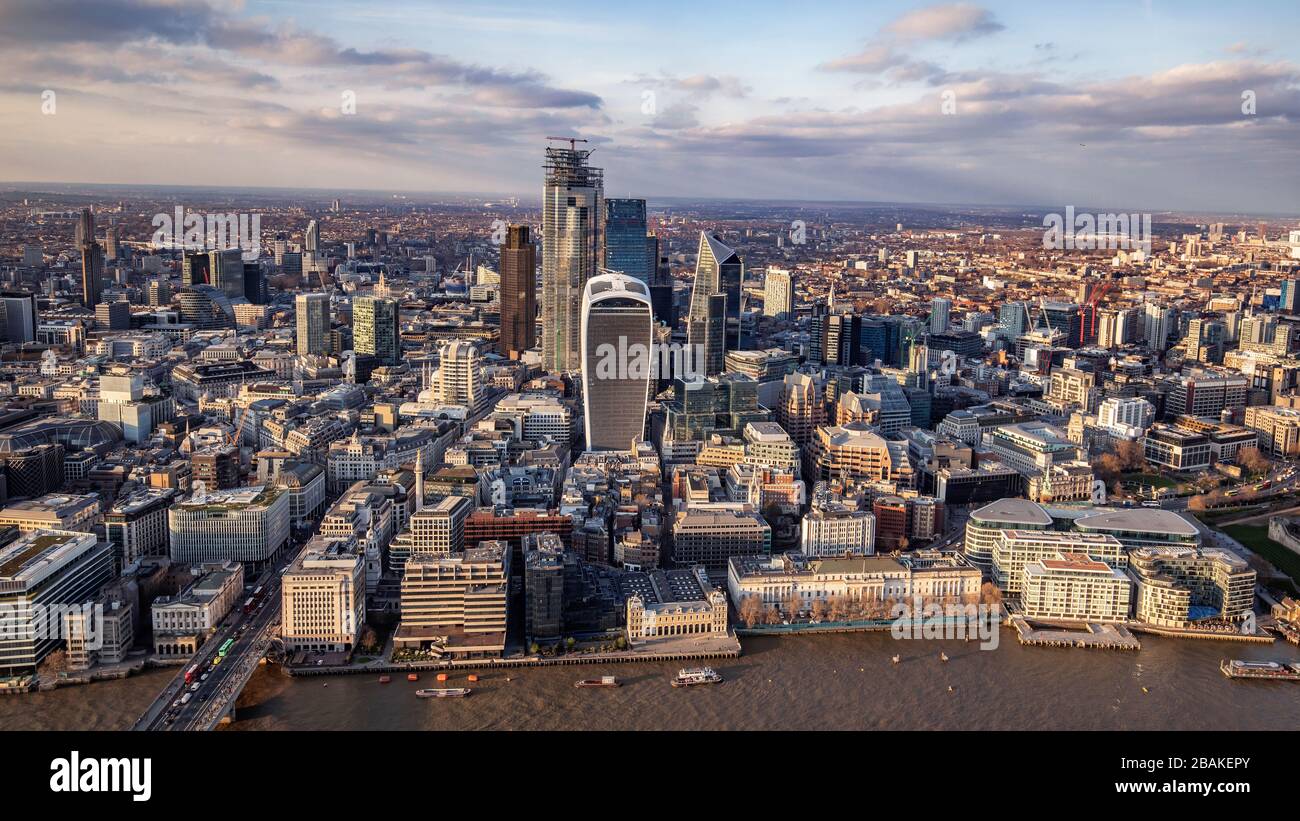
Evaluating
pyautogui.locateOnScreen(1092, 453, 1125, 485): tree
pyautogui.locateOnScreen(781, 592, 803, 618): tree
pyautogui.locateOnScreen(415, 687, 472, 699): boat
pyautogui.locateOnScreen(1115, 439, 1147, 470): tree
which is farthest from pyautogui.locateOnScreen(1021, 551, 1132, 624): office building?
pyautogui.locateOnScreen(1115, 439, 1147, 470): tree

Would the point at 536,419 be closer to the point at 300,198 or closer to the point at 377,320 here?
the point at 377,320

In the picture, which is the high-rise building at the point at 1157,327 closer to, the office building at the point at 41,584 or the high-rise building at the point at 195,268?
the office building at the point at 41,584

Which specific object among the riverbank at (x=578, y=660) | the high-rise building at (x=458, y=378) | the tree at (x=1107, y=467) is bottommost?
the riverbank at (x=578, y=660)

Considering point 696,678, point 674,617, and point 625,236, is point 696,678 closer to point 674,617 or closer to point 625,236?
point 674,617

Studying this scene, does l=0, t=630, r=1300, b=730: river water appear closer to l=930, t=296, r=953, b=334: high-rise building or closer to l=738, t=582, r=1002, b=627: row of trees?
l=738, t=582, r=1002, b=627: row of trees

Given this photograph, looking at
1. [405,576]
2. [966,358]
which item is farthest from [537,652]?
[966,358]

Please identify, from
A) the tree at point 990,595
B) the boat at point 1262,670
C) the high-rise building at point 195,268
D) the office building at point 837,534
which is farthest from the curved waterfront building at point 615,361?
the high-rise building at point 195,268

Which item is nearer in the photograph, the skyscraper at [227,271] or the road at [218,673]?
the road at [218,673]
